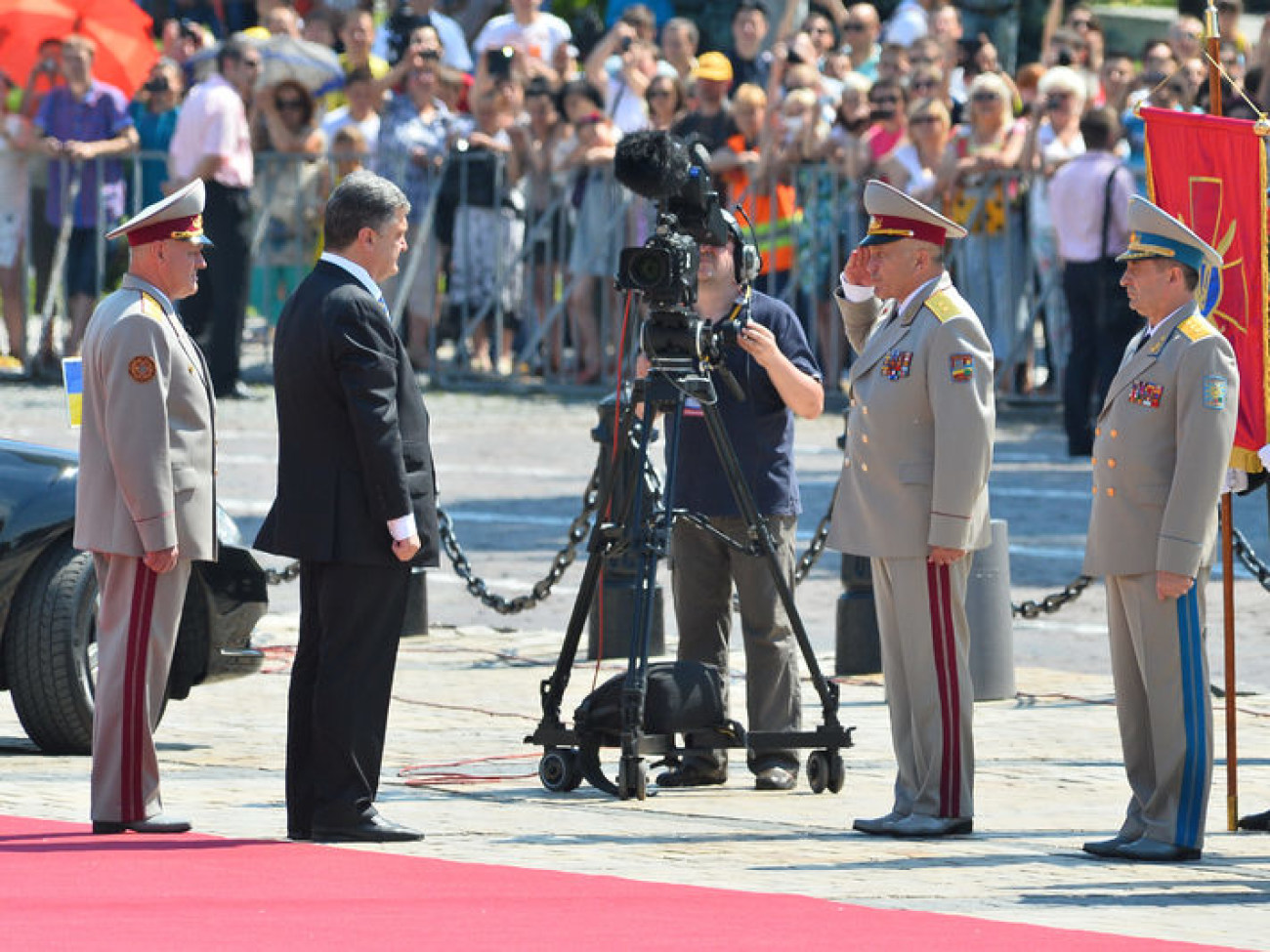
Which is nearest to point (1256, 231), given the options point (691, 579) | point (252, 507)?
point (691, 579)

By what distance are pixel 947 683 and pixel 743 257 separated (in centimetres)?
165

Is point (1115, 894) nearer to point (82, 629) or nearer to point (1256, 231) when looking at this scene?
point (1256, 231)

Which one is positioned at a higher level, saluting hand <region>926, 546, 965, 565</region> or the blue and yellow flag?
the blue and yellow flag

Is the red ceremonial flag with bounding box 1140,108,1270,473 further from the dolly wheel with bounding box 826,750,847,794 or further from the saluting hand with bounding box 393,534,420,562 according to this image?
the saluting hand with bounding box 393,534,420,562

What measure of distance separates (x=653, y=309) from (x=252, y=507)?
7926 millimetres

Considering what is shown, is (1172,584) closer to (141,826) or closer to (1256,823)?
(1256,823)

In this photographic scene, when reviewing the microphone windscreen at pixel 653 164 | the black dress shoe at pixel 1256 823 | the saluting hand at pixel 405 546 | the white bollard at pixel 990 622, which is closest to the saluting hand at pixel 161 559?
the saluting hand at pixel 405 546

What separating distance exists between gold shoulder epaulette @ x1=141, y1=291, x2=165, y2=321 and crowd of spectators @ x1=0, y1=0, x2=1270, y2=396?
39.5 feet

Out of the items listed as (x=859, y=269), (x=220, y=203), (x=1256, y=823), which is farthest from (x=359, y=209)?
(x=220, y=203)

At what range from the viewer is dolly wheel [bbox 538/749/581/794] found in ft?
32.8

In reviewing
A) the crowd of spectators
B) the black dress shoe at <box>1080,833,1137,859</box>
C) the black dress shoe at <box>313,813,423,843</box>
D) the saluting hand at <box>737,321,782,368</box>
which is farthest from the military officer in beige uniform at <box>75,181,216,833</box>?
the crowd of spectators

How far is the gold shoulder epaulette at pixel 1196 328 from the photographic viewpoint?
883cm

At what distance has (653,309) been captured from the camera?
9789mm

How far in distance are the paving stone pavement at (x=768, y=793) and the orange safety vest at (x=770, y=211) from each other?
4856 millimetres
